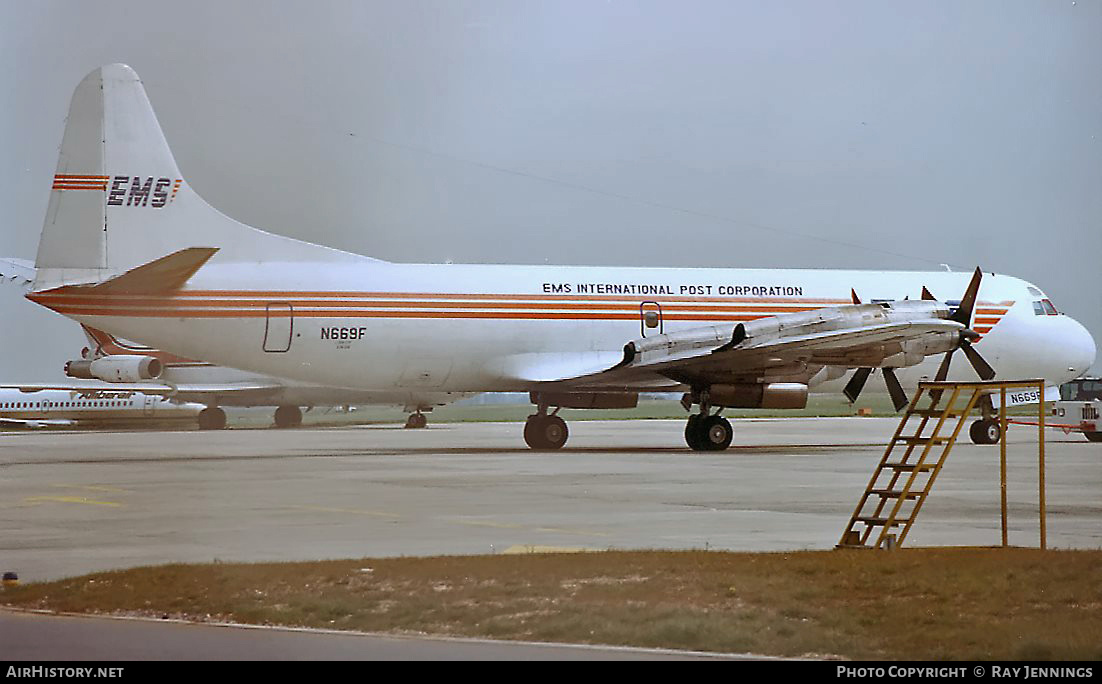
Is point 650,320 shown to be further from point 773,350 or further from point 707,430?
point 773,350

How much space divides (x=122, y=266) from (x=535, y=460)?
8.70 metres

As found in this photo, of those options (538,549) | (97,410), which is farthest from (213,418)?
(538,549)

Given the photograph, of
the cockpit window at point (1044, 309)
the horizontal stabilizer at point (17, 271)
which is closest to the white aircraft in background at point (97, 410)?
the horizontal stabilizer at point (17, 271)

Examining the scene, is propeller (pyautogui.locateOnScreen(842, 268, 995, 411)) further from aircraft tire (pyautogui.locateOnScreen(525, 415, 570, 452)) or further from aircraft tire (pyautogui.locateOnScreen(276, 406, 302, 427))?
aircraft tire (pyautogui.locateOnScreen(276, 406, 302, 427))

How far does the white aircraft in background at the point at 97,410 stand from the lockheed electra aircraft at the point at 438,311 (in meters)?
29.7

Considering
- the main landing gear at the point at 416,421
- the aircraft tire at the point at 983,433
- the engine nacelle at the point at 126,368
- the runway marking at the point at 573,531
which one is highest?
the engine nacelle at the point at 126,368

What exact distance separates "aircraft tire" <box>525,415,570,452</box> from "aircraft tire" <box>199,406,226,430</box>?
2397 cm

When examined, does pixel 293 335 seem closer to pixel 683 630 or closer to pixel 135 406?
pixel 683 630

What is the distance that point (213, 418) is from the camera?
170ft

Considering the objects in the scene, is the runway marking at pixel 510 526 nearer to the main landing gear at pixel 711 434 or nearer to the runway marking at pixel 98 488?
the runway marking at pixel 98 488

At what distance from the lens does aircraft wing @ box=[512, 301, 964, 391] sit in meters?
27.3

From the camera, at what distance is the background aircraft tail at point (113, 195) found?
82.1 feet

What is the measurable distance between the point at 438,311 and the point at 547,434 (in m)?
4.16

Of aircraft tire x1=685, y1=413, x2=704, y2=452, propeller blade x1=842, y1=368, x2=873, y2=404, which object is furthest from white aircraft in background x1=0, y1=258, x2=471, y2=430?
propeller blade x1=842, y1=368, x2=873, y2=404
